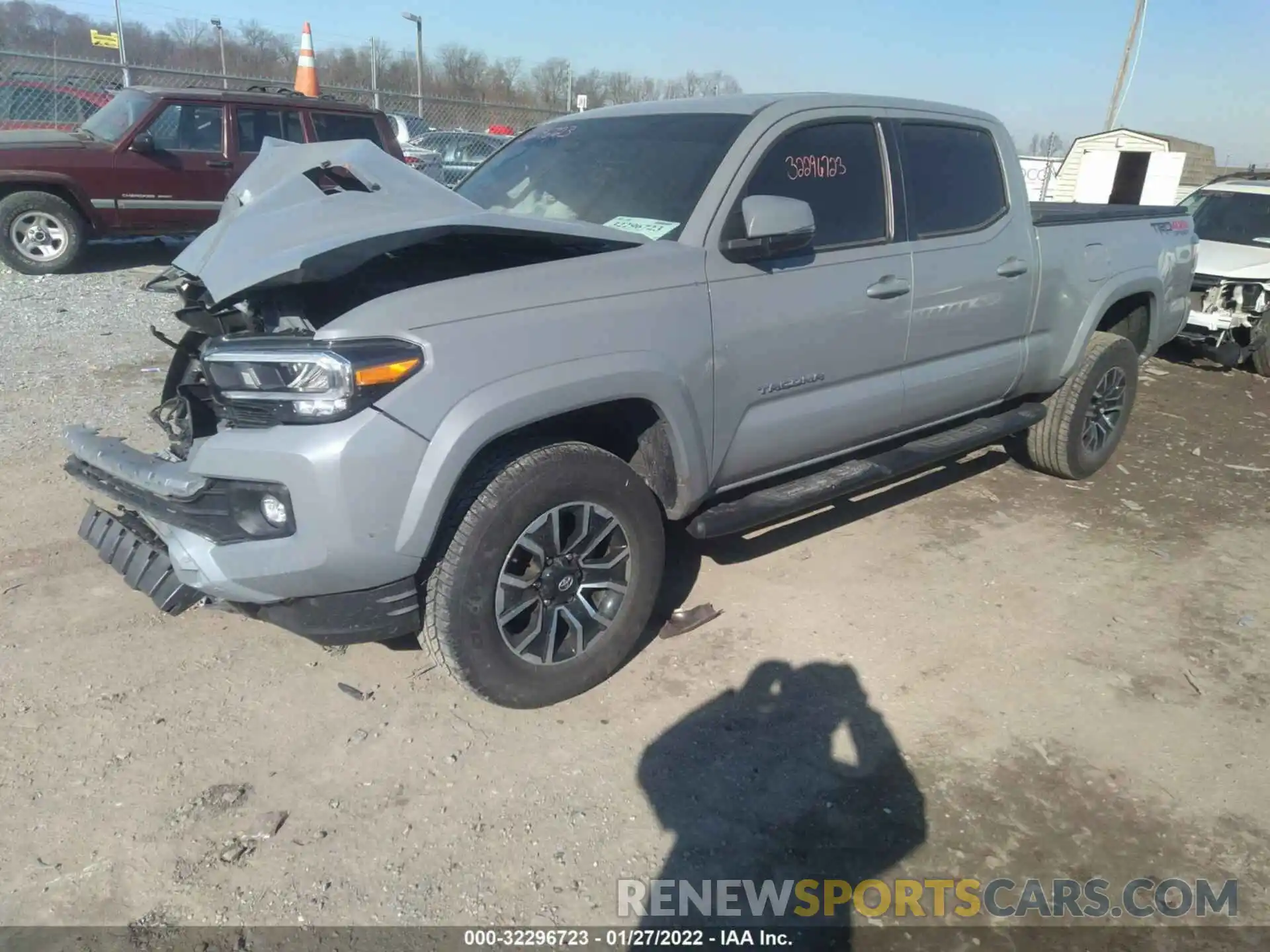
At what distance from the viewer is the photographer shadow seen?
2.49 meters

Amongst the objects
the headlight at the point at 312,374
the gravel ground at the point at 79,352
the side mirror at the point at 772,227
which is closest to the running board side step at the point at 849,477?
the side mirror at the point at 772,227

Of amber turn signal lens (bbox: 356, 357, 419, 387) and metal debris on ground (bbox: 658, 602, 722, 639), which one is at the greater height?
amber turn signal lens (bbox: 356, 357, 419, 387)

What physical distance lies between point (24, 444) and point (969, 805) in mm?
4994

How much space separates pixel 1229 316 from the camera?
27.9 feet

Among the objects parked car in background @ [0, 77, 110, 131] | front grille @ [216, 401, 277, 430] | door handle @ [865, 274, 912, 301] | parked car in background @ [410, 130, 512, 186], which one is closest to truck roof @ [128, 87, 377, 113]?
parked car in background @ [0, 77, 110, 131]

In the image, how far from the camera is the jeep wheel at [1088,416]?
205 inches

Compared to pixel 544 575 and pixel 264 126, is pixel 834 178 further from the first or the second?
pixel 264 126

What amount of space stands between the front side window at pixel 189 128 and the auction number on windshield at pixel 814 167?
333 inches

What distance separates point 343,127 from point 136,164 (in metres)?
2.29

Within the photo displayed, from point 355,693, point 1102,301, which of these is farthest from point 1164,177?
point 355,693

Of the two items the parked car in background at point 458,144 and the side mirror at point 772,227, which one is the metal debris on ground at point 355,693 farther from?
the parked car in background at point 458,144

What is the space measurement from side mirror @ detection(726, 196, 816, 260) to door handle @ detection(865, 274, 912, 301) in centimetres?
51

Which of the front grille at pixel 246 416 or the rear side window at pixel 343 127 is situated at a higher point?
the rear side window at pixel 343 127

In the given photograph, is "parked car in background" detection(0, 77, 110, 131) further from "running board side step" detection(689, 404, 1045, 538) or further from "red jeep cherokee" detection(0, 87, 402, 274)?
"running board side step" detection(689, 404, 1045, 538)
